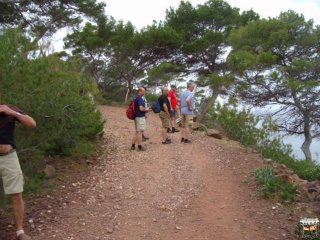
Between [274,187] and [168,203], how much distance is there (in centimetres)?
169

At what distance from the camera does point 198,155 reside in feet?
28.8

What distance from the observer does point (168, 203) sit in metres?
5.81

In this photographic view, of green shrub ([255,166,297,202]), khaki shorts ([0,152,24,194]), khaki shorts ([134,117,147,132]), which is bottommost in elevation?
green shrub ([255,166,297,202])

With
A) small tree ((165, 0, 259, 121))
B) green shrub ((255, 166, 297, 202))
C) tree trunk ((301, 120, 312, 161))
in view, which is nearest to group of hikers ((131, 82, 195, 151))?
green shrub ((255, 166, 297, 202))

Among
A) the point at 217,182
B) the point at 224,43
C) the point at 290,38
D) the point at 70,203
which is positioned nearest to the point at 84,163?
the point at 70,203

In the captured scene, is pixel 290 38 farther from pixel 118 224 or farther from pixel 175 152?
pixel 118 224

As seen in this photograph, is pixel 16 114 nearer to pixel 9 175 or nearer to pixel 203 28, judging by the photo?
pixel 9 175

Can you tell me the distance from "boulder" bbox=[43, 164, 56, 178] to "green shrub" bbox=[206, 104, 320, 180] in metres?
5.54

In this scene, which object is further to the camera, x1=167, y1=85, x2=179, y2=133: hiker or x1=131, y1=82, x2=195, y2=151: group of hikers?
x1=167, y1=85, x2=179, y2=133: hiker

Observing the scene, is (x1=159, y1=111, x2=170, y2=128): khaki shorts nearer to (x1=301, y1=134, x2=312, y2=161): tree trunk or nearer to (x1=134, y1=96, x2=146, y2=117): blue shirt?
(x1=134, y1=96, x2=146, y2=117): blue shirt

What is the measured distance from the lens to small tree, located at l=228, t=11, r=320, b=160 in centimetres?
1623

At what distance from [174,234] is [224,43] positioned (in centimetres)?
1764

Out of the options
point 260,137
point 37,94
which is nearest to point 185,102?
point 260,137
